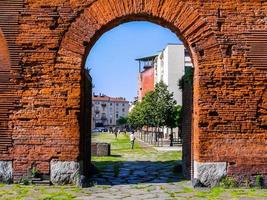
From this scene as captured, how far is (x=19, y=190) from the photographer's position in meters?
9.19

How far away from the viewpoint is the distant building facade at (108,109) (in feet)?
483

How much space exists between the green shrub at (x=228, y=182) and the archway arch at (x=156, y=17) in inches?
30.0

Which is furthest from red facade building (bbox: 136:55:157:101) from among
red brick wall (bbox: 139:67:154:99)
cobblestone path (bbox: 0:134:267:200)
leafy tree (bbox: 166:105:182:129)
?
cobblestone path (bbox: 0:134:267:200)

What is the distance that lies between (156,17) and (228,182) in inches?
160

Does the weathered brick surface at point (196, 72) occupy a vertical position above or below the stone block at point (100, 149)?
above

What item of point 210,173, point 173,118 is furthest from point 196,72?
point 173,118

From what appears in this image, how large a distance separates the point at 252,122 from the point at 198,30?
241cm

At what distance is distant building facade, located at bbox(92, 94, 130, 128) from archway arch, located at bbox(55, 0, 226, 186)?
133066 millimetres

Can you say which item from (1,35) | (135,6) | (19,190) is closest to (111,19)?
(135,6)

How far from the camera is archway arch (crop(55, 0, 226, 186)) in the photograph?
10.3 metres

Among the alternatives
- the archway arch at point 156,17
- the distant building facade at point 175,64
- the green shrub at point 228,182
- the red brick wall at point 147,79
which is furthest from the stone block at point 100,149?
the red brick wall at point 147,79

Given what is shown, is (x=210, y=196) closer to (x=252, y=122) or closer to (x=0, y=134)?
(x=252, y=122)

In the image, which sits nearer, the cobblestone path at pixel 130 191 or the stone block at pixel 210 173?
the cobblestone path at pixel 130 191

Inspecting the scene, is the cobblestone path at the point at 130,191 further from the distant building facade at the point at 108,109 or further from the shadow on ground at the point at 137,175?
the distant building facade at the point at 108,109
